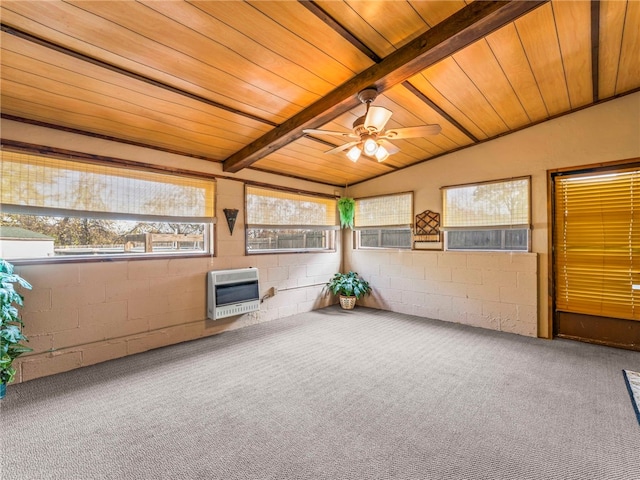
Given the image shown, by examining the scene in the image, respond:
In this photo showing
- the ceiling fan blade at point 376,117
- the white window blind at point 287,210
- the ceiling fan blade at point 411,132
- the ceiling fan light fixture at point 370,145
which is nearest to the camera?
the ceiling fan blade at point 376,117

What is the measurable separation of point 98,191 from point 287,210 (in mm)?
2534

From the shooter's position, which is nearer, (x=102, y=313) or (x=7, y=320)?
(x=7, y=320)

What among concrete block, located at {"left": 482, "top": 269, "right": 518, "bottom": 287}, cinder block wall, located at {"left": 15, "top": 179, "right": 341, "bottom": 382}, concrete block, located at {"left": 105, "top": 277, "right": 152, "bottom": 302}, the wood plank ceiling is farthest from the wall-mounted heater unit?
concrete block, located at {"left": 482, "top": 269, "right": 518, "bottom": 287}

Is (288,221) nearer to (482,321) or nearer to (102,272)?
(102,272)

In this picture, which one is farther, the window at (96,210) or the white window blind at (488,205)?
the white window blind at (488,205)

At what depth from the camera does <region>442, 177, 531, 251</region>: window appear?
3.87 m

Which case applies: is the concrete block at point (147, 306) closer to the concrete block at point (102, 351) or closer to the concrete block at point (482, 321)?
the concrete block at point (102, 351)

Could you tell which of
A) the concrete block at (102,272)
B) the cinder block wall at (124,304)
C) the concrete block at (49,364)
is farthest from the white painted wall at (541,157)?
the concrete block at (49,364)

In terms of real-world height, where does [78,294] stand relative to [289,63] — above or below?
below

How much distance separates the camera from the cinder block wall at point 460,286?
3.82 meters

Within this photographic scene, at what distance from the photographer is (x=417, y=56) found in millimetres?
2088

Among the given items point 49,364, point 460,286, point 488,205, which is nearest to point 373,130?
point 488,205

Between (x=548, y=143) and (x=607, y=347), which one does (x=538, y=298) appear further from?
(x=548, y=143)

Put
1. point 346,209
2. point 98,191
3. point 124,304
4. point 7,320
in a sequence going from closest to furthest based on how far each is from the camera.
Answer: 1. point 7,320
2. point 98,191
3. point 124,304
4. point 346,209
